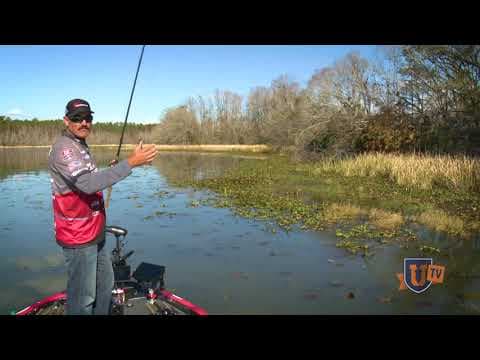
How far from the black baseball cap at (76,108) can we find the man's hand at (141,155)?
0.62 meters

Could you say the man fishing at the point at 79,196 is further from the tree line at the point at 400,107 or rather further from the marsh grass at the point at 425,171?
the tree line at the point at 400,107

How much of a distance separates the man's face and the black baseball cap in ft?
0.11

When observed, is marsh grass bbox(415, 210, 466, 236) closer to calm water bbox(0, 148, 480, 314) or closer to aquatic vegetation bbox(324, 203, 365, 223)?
calm water bbox(0, 148, 480, 314)

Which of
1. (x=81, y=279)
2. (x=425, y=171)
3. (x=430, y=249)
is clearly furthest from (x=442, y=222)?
(x=81, y=279)

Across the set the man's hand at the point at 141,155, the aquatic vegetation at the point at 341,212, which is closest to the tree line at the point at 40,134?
the aquatic vegetation at the point at 341,212

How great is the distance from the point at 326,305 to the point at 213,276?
196 centimetres

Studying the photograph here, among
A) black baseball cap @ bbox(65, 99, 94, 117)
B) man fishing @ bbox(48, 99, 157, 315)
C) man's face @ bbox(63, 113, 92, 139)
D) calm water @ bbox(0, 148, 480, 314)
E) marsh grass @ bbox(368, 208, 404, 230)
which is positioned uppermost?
black baseball cap @ bbox(65, 99, 94, 117)

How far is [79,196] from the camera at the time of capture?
11.4ft

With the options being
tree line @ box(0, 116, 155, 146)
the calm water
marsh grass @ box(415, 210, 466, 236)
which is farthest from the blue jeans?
tree line @ box(0, 116, 155, 146)

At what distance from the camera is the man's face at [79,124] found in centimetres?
358

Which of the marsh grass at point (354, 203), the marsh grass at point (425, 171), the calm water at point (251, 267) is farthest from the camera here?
the marsh grass at point (425, 171)

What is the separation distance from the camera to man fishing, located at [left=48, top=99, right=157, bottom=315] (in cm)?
Answer: 338

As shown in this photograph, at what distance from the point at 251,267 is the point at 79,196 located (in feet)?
12.6

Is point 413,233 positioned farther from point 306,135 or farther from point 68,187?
point 306,135
